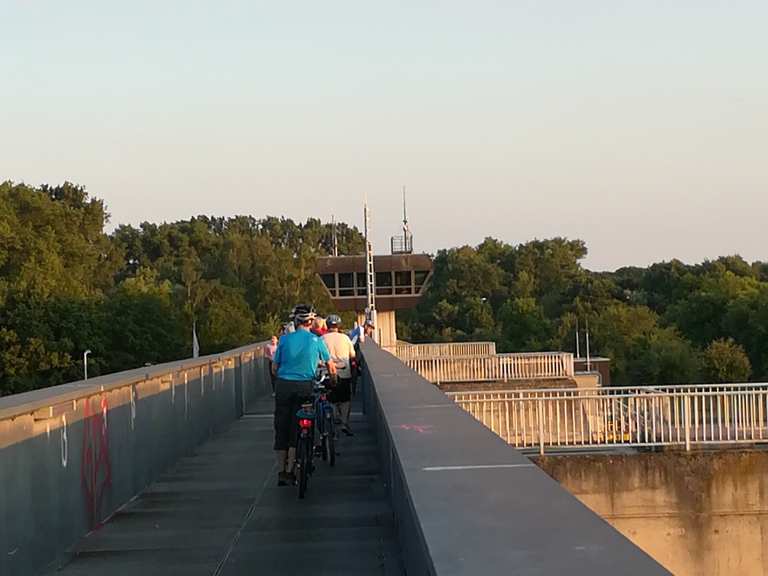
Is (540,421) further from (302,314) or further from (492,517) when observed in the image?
(492,517)

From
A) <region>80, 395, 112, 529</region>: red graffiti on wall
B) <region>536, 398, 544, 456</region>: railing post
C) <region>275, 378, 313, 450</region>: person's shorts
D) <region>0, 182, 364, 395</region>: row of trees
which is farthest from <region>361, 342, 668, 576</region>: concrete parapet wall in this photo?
<region>0, 182, 364, 395</region>: row of trees

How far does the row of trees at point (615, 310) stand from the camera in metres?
96.6

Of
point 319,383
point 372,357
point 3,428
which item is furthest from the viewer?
point 372,357

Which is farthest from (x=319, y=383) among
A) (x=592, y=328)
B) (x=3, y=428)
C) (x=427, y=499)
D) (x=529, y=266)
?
(x=529, y=266)

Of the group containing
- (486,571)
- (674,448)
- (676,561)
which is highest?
(486,571)

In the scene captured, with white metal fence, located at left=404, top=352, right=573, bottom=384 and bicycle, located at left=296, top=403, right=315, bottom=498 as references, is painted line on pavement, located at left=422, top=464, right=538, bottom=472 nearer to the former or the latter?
bicycle, located at left=296, top=403, right=315, bottom=498

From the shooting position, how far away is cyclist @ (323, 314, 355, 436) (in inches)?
683

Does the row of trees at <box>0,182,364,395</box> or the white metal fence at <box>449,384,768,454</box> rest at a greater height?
the row of trees at <box>0,182,364,395</box>

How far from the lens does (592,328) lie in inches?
4670

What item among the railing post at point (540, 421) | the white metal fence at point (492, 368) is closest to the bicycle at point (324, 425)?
the railing post at point (540, 421)

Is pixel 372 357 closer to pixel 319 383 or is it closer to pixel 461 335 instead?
pixel 319 383

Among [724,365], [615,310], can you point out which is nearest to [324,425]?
[724,365]

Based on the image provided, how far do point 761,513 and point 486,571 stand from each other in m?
20.6

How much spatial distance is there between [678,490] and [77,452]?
15847mm
